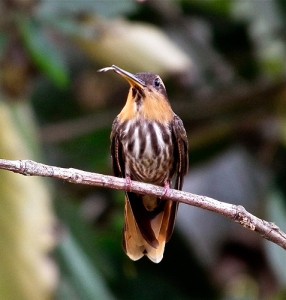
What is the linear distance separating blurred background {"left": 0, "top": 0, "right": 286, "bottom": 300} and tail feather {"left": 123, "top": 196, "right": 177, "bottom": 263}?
29 centimetres

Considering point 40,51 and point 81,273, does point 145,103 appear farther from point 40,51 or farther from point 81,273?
point 81,273

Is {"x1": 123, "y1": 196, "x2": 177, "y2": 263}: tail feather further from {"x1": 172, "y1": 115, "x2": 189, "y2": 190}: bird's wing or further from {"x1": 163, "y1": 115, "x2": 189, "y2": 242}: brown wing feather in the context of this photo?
{"x1": 172, "y1": 115, "x2": 189, "y2": 190}: bird's wing

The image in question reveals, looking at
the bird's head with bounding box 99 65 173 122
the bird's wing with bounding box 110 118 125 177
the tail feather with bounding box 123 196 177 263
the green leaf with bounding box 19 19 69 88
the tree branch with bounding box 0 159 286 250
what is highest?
the green leaf with bounding box 19 19 69 88

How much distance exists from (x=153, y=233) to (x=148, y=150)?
29 centimetres

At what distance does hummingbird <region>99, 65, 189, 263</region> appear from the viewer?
4.22 meters

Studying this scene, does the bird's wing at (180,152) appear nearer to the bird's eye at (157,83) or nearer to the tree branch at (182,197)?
the bird's eye at (157,83)

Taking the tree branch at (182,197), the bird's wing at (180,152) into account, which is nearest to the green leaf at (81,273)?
the bird's wing at (180,152)

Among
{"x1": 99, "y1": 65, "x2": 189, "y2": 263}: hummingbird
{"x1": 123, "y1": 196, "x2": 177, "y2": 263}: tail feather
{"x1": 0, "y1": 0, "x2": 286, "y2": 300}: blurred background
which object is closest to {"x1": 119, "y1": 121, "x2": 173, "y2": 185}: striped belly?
{"x1": 99, "y1": 65, "x2": 189, "y2": 263}: hummingbird

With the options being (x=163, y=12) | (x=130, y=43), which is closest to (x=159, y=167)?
(x=130, y=43)

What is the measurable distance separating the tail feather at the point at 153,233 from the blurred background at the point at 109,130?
11.3 inches

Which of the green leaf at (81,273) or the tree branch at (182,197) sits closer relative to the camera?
the tree branch at (182,197)

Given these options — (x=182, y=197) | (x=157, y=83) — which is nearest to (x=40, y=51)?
(x=157, y=83)

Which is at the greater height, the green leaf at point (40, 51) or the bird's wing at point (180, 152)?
the green leaf at point (40, 51)

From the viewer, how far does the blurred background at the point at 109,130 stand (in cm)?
483
